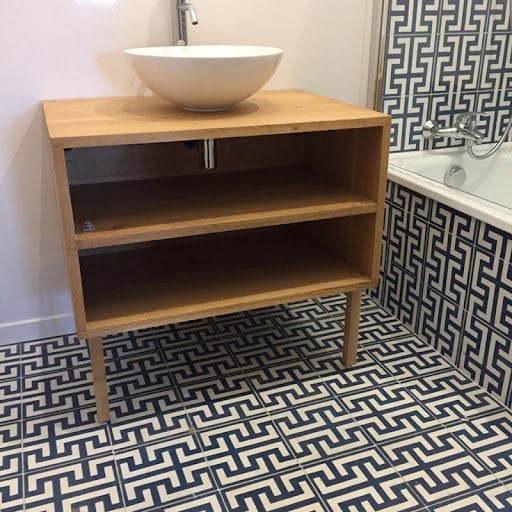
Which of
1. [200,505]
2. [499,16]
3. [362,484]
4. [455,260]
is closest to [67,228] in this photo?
[200,505]

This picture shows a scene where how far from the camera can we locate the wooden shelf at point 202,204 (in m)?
1.40

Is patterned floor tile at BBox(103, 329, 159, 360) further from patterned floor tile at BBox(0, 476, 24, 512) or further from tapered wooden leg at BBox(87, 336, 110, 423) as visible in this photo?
patterned floor tile at BBox(0, 476, 24, 512)

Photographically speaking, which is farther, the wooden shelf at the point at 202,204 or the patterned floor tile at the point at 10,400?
the patterned floor tile at the point at 10,400

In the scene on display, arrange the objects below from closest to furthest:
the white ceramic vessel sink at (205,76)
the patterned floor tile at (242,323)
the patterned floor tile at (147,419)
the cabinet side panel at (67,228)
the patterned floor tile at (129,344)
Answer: the cabinet side panel at (67,228) → the white ceramic vessel sink at (205,76) → the patterned floor tile at (147,419) → the patterned floor tile at (129,344) → the patterned floor tile at (242,323)

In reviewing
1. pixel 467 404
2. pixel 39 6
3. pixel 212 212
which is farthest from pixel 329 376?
Answer: pixel 39 6

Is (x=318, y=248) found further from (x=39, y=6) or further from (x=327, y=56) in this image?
(x=39, y=6)

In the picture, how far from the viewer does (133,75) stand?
68.7 inches

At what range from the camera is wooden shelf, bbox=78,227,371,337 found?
150 centimetres

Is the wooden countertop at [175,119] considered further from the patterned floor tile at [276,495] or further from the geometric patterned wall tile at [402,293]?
the patterned floor tile at [276,495]

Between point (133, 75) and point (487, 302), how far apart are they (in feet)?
3.93

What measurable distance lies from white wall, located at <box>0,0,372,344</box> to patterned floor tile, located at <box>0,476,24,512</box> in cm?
63

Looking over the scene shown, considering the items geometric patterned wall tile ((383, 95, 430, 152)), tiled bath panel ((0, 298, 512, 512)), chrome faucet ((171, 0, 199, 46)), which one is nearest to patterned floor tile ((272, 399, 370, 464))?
tiled bath panel ((0, 298, 512, 512))

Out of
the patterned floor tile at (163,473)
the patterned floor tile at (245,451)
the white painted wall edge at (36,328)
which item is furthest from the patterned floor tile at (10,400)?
the patterned floor tile at (245,451)

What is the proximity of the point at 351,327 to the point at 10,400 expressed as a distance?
0.98 meters
